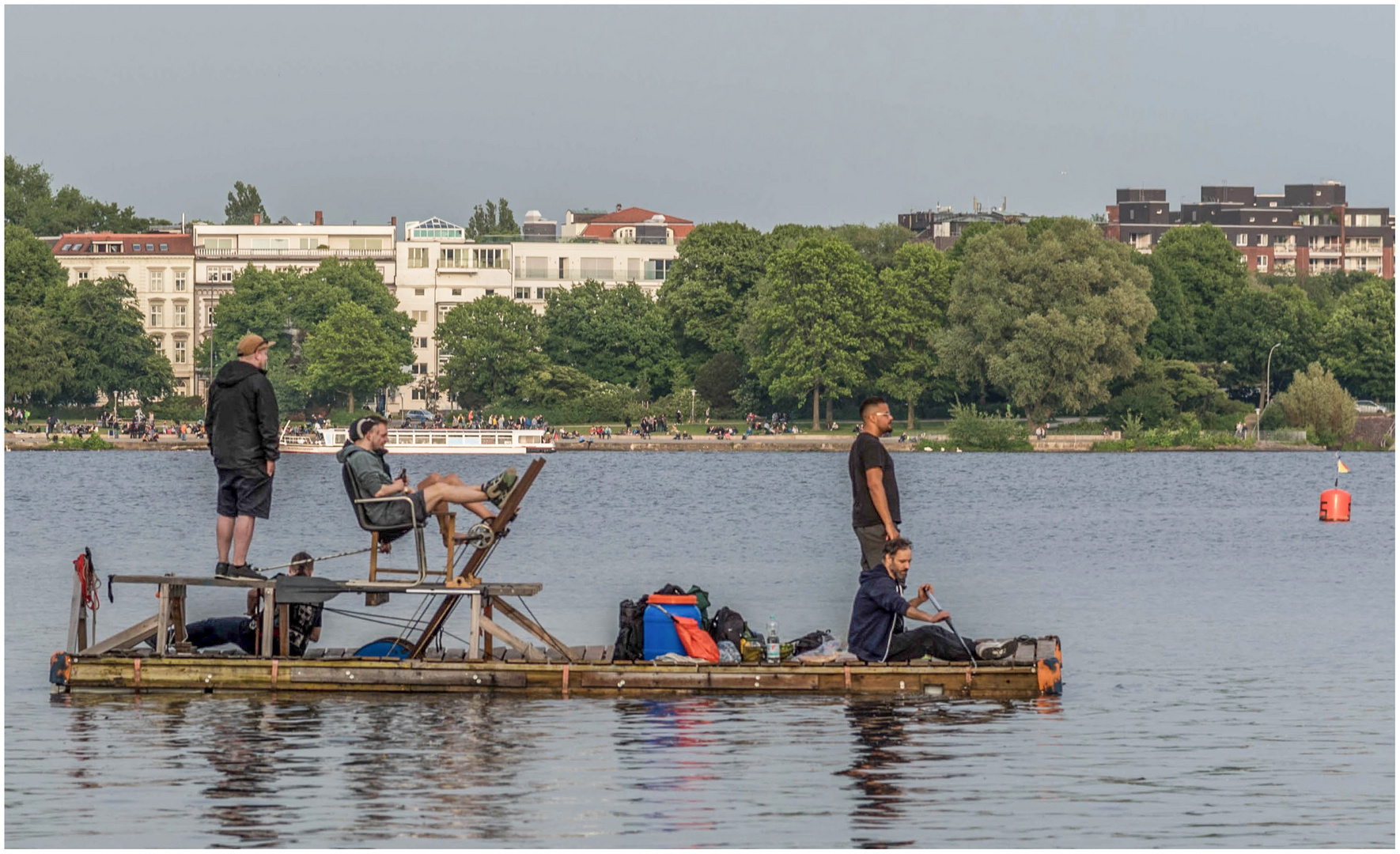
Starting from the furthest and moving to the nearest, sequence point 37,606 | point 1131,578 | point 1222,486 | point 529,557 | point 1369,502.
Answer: point 1222,486 → point 1369,502 → point 529,557 → point 1131,578 → point 37,606

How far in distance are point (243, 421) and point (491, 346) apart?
11199cm

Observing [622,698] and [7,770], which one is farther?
[622,698]

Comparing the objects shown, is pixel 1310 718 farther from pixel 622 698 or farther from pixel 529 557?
pixel 529 557

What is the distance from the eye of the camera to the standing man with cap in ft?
65.7

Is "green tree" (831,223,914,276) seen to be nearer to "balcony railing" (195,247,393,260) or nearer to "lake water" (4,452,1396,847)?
"balcony railing" (195,247,393,260)

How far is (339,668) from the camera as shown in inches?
814

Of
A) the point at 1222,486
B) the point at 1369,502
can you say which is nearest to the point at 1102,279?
the point at 1222,486

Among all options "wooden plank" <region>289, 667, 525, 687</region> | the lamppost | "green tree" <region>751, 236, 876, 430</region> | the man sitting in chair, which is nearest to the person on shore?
"wooden plank" <region>289, 667, 525, 687</region>

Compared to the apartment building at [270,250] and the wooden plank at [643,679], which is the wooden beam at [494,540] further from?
the apartment building at [270,250]

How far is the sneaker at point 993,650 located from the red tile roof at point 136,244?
14769cm

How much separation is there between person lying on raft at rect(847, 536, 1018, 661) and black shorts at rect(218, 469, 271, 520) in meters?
5.58

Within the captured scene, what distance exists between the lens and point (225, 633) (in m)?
21.5

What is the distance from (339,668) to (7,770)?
373 centimetres

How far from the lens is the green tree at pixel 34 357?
4838 inches
